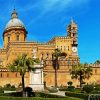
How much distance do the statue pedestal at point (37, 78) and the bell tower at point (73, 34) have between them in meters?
40.8

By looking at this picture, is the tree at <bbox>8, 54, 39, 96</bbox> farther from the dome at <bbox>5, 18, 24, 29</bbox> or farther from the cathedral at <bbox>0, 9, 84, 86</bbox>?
the dome at <bbox>5, 18, 24, 29</bbox>

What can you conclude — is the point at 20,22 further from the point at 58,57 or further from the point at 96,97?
the point at 96,97

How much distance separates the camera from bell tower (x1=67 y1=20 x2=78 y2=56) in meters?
93.2

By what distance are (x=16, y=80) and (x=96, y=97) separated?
44612 mm

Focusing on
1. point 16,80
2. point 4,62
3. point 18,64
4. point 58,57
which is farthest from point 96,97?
point 4,62

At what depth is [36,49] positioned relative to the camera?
85.5 meters

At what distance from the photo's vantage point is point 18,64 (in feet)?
153

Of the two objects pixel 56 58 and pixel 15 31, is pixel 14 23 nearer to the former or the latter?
pixel 15 31

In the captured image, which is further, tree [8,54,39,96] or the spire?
the spire

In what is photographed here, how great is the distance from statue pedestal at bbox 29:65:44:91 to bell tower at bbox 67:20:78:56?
134 ft

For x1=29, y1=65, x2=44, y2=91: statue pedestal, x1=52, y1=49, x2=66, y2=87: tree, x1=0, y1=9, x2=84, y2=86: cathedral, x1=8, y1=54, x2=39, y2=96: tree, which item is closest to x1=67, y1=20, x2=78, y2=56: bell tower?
x1=0, y1=9, x2=84, y2=86: cathedral

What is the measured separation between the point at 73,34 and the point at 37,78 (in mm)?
45997

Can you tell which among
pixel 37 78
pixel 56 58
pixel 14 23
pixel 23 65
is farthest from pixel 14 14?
pixel 23 65

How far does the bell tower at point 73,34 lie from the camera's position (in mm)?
93250
